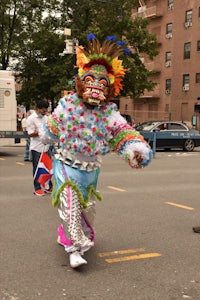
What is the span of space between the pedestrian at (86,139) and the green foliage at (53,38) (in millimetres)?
20572

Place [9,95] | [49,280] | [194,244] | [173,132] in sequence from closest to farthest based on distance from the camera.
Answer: [49,280]
[194,244]
[9,95]
[173,132]

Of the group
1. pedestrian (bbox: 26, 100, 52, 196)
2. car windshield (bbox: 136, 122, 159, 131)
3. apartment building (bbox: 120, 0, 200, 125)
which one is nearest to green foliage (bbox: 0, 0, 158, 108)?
car windshield (bbox: 136, 122, 159, 131)

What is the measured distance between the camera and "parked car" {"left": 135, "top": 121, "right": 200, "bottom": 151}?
18781mm

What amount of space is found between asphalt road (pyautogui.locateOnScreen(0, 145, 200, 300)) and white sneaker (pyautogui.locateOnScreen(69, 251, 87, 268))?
81mm

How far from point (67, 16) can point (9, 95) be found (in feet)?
44.2

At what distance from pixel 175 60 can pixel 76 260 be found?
4243 cm

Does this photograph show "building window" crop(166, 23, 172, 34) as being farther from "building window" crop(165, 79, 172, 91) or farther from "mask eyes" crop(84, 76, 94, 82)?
"mask eyes" crop(84, 76, 94, 82)

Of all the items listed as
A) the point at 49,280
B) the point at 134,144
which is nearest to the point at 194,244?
the point at 134,144

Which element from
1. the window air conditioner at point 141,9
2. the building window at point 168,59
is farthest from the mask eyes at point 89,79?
the window air conditioner at point 141,9

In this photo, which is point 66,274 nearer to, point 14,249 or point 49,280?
point 49,280

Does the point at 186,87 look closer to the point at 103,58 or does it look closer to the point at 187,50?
the point at 187,50

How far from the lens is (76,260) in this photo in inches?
169

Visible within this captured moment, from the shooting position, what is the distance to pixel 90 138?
4562 mm

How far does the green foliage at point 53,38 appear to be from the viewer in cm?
2616
